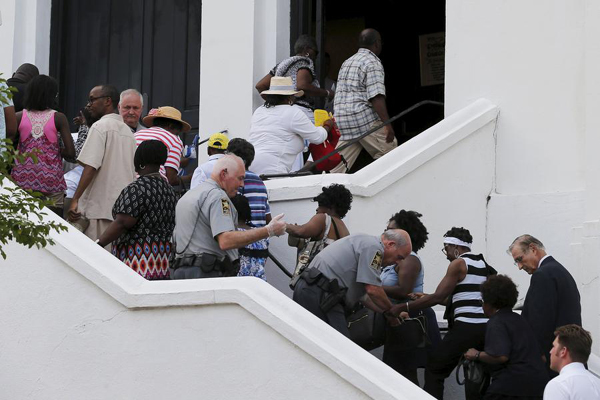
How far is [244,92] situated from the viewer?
14.4 meters

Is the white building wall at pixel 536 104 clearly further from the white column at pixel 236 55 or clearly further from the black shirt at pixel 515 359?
the black shirt at pixel 515 359

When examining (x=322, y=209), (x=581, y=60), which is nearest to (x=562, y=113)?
(x=581, y=60)

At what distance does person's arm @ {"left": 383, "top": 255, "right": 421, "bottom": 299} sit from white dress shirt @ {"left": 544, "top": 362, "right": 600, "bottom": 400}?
6.70 feet

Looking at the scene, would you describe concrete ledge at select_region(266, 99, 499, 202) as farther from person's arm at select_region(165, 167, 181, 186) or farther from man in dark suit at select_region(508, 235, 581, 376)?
man in dark suit at select_region(508, 235, 581, 376)

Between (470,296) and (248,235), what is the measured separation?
5.81 ft

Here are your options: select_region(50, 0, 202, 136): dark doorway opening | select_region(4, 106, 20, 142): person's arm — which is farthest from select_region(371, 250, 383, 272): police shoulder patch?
select_region(50, 0, 202, 136): dark doorway opening

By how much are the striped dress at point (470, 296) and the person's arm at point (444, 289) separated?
0.05 meters

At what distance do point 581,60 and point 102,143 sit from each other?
443 centimetres

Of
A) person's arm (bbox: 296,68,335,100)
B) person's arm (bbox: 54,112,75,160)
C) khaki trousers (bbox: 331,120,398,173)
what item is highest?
person's arm (bbox: 296,68,335,100)

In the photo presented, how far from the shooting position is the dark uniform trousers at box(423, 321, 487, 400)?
966cm

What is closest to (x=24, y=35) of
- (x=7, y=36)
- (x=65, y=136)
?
(x=7, y=36)

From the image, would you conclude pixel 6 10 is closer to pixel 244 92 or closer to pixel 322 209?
pixel 244 92

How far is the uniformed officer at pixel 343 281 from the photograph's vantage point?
9.40 m

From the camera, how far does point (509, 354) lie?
9023 mm
